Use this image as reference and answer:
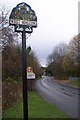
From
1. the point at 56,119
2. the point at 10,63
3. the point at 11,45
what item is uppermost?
the point at 11,45

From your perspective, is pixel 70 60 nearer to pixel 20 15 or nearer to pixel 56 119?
pixel 56 119

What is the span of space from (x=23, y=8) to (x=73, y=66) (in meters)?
64.1

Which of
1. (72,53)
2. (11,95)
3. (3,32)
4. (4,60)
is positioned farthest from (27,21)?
(72,53)

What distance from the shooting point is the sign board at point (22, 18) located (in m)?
6.19

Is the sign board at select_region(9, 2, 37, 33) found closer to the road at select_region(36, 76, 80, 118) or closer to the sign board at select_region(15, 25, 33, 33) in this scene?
the sign board at select_region(15, 25, 33, 33)

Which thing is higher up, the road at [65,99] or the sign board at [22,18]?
the sign board at [22,18]

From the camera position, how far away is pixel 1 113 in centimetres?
1247

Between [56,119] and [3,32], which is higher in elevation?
[3,32]

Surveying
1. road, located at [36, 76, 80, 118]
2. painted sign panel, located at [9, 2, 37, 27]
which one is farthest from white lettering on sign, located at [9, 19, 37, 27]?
road, located at [36, 76, 80, 118]

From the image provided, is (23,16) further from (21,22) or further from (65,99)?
(65,99)

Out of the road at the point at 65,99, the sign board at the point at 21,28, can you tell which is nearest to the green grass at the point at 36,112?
the road at the point at 65,99

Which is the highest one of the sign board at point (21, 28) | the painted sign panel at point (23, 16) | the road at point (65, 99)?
the painted sign panel at point (23, 16)

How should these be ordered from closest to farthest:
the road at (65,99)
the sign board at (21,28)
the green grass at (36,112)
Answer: the sign board at (21,28) → the green grass at (36,112) → the road at (65,99)

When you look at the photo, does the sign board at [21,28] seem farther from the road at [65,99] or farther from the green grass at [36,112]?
the road at [65,99]
